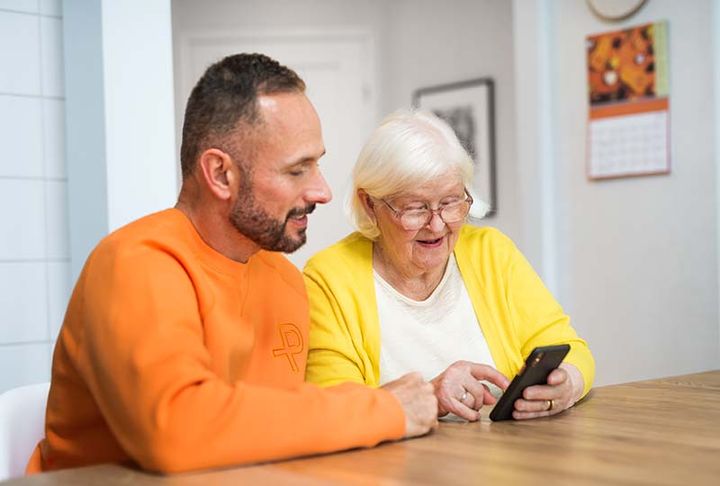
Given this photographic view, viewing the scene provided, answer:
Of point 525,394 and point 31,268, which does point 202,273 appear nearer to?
point 525,394

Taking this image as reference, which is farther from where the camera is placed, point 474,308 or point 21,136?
point 21,136

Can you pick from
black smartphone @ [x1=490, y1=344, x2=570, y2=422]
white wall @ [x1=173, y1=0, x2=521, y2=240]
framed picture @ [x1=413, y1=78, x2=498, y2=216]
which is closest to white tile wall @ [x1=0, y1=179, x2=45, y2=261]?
black smartphone @ [x1=490, y1=344, x2=570, y2=422]

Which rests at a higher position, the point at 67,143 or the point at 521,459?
the point at 67,143

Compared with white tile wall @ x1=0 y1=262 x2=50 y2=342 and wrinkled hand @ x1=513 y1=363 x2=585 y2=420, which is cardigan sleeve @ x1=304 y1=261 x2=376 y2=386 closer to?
wrinkled hand @ x1=513 y1=363 x2=585 y2=420

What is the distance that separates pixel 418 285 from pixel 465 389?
489mm

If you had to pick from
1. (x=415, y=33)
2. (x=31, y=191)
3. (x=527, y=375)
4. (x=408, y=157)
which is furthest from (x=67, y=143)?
(x=415, y=33)

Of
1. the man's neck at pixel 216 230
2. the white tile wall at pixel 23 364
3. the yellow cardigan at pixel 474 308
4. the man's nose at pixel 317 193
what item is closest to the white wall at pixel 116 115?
the white tile wall at pixel 23 364

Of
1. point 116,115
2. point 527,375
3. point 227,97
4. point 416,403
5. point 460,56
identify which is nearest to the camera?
point 416,403

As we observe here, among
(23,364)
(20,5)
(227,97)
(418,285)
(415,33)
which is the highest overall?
(415,33)

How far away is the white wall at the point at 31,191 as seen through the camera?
2699mm

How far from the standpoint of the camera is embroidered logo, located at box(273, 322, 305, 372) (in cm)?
197

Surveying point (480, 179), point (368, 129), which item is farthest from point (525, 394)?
point (368, 129)

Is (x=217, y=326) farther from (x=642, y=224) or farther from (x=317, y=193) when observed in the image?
(x=642, y=224)

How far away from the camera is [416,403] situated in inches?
64.6
